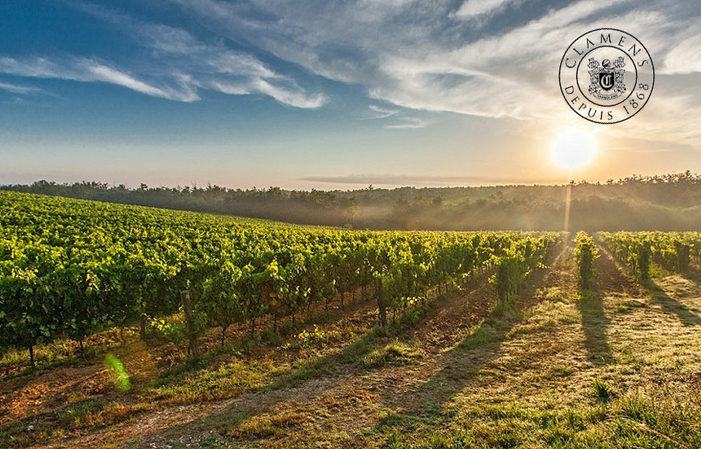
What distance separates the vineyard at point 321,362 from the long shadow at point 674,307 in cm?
11

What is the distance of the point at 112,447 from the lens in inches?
203

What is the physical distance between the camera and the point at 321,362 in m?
8.53

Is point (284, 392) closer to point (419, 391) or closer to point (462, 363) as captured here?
point (419, 391)

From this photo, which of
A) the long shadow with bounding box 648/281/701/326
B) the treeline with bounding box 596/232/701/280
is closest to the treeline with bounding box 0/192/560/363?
the long shadow with bounding box 648/281/701/326

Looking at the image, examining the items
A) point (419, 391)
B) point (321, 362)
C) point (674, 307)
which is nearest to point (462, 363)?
point (419, 391)

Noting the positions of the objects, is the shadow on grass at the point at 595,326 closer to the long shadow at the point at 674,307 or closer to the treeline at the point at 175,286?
the long shadow at the point at 674,307

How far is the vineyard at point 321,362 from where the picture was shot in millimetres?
5461

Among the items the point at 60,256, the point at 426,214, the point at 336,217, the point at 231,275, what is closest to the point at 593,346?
the point at 231,275

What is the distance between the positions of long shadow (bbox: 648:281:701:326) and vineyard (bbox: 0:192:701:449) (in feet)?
0.36

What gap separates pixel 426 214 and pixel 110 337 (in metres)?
81.1

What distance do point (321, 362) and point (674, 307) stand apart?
45.9ft

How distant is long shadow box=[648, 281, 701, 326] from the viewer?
1149 cm

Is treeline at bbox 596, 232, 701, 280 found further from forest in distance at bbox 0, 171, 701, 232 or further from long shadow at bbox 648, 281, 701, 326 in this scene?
forest in distance at bbox 0, 171, 701, 232

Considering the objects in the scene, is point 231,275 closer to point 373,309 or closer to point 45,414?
point 45,414
